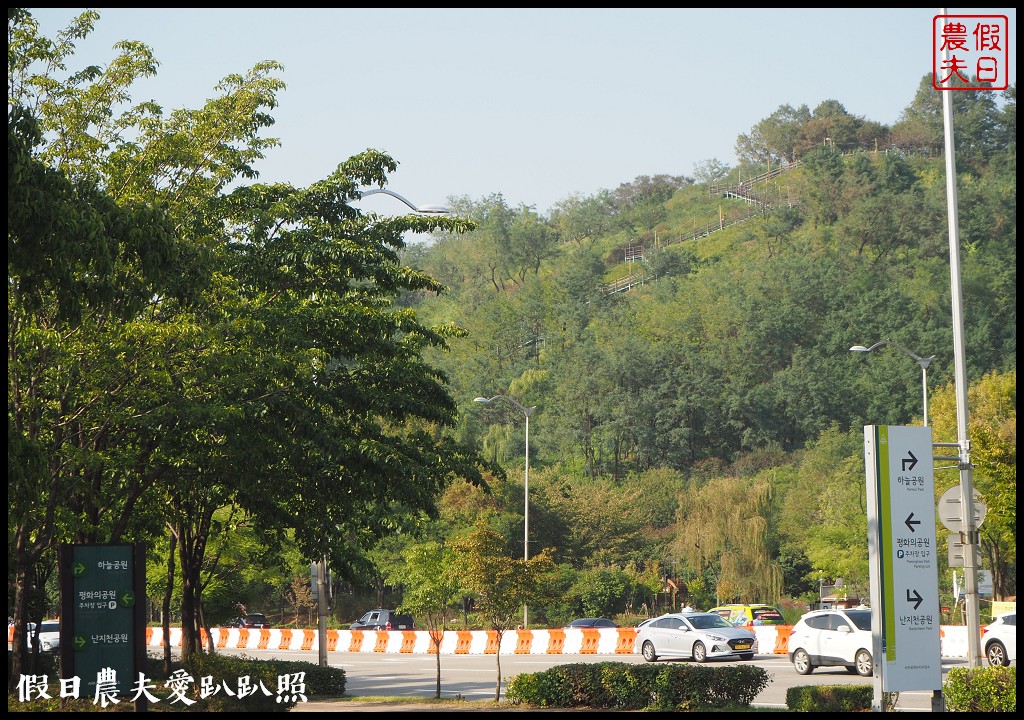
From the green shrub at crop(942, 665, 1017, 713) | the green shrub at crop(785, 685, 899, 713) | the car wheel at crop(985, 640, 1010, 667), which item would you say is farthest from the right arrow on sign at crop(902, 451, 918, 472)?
the car wheel at crop(985, 640, 1010, 667)

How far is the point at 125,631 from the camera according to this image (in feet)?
51.7

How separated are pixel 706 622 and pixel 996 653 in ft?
25.4

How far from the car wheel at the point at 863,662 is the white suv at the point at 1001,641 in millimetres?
2687

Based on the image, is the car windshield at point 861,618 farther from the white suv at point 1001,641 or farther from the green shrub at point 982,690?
the green shrub at point 982,690

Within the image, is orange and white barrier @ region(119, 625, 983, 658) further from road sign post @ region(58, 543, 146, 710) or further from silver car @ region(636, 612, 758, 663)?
road sign post @ region(58, 543, 146, 710)

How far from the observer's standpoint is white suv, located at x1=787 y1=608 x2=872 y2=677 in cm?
2597

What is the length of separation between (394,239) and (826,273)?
287 feet

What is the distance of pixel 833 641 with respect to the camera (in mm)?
26484

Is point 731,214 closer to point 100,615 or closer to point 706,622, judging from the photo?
point 706,622

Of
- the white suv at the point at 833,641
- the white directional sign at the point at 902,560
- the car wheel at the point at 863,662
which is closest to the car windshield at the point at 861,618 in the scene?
the white suv at the point at 833,641

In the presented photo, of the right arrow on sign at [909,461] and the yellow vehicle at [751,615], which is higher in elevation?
the right arrow on sign at [909,461]

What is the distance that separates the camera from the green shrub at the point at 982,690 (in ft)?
54.5

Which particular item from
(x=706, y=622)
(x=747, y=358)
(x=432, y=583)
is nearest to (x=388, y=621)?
(x=706, y=622)

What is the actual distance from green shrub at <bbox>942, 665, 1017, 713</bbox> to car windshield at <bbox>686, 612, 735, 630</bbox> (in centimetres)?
1446
